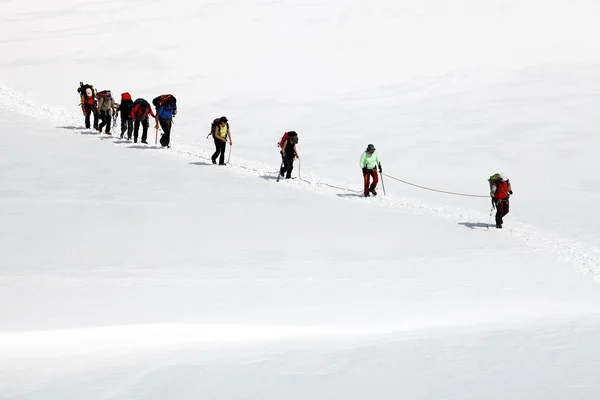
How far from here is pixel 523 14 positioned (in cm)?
4353

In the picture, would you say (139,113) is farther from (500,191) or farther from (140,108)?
(500,191)

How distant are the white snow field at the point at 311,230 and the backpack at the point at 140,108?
1021mm

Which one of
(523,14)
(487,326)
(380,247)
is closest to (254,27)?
(523,14)

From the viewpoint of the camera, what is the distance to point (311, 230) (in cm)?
1427

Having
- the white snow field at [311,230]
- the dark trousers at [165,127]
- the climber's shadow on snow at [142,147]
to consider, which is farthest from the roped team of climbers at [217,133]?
the white snow field at [311,230]

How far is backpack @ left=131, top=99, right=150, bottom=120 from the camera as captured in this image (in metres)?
20.7

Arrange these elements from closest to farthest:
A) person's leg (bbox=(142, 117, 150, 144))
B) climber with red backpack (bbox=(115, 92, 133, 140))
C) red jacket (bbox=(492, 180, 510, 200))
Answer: red jacket (bbox=(492, 180, 510, 200)) < climber with red backpack (bbox=(115, 92, 133, 140)) < person's leg (bbox=(142, 117, 150, 144))

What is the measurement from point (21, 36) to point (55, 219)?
32.9 metres

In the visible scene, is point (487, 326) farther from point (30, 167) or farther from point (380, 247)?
point (30, 167)

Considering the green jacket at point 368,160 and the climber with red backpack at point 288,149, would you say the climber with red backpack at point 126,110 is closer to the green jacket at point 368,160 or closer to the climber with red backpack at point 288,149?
the climber with red backpack at point 288,149

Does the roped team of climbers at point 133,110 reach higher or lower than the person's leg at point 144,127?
higher

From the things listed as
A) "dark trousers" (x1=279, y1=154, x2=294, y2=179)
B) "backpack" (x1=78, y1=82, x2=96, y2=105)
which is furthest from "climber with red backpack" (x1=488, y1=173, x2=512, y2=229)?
"backpack" (x1=78, y1=82, x2=96, y2=105)

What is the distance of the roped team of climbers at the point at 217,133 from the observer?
51.1 ft

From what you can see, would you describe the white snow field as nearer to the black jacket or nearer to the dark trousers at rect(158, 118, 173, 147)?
the dark trousers at rect(158, 118, 173, 147)
